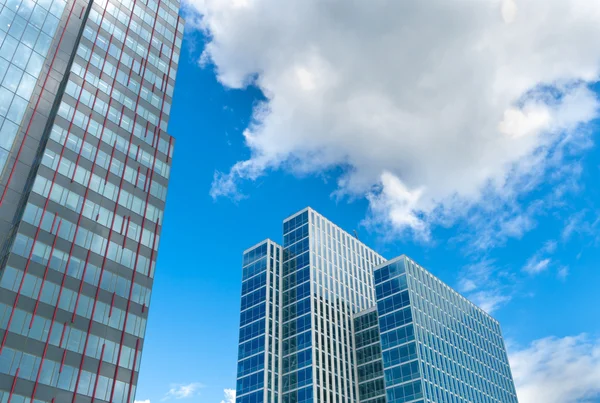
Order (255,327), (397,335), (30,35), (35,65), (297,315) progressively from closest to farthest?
(35,65)
(30,35)
(397,335)
(255,327)
(297,315)

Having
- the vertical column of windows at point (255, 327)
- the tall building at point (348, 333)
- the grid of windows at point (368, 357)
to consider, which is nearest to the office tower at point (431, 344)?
the tall building at point (348, 333)

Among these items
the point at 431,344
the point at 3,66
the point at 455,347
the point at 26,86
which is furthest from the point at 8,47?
the point at 455,347

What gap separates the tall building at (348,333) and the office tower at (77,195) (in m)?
56.3

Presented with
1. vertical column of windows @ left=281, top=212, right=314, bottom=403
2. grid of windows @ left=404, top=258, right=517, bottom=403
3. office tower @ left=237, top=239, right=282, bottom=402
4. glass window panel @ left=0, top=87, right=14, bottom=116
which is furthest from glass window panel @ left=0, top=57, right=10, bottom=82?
grid of windows @ left=404, top=258, right=517, bottom=403

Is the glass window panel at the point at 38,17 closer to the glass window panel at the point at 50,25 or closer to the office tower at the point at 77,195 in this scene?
the office tower at the point at 77,195

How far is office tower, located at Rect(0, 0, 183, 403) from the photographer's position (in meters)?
56.8

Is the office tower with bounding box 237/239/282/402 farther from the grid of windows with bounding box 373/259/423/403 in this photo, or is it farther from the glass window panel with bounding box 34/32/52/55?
the glass window panel with bounding box 34/32/52/55

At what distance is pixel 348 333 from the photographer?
131 metres

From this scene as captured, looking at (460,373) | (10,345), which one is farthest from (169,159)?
(460,373)

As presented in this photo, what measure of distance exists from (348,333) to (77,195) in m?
80.7

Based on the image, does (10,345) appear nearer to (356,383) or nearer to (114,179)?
(114,179)

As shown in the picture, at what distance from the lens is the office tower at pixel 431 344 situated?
359 ft

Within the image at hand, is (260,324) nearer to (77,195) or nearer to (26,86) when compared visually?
(77,195)

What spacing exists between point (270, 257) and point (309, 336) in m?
22.5
